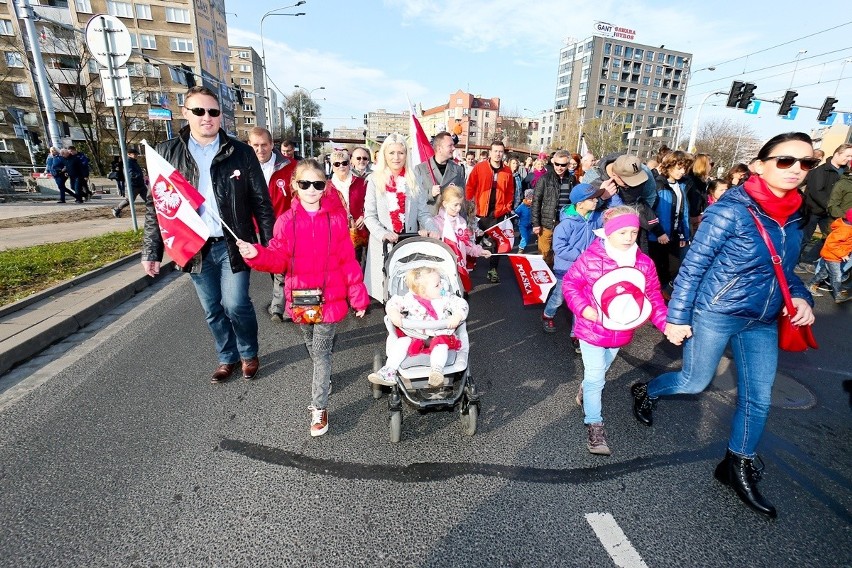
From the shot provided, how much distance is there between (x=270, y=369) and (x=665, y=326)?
332 cm

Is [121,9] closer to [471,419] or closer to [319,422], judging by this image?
[319,422]

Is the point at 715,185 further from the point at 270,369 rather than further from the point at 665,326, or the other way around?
the point at 270,369

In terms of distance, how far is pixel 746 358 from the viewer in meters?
2.40

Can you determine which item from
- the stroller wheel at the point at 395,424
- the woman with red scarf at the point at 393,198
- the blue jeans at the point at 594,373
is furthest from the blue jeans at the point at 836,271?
the stroller wheel at the point at 395,424

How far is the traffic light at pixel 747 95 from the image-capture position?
2125cm

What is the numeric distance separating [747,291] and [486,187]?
509cm

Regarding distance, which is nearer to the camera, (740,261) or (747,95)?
(740,261)

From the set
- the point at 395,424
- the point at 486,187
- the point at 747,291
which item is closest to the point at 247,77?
the point at 486,187

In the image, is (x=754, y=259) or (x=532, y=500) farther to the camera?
(x=532, y=500)

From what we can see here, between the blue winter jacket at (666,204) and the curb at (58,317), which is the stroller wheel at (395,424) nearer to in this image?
the curb at (58,317)

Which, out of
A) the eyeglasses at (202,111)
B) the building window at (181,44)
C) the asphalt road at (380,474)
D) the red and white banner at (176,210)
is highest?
the building window at (181,44)

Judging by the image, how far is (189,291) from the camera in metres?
6.09

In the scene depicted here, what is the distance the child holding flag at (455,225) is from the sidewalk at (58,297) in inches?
165

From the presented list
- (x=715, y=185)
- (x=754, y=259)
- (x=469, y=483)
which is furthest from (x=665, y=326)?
(x=715, y=185)
